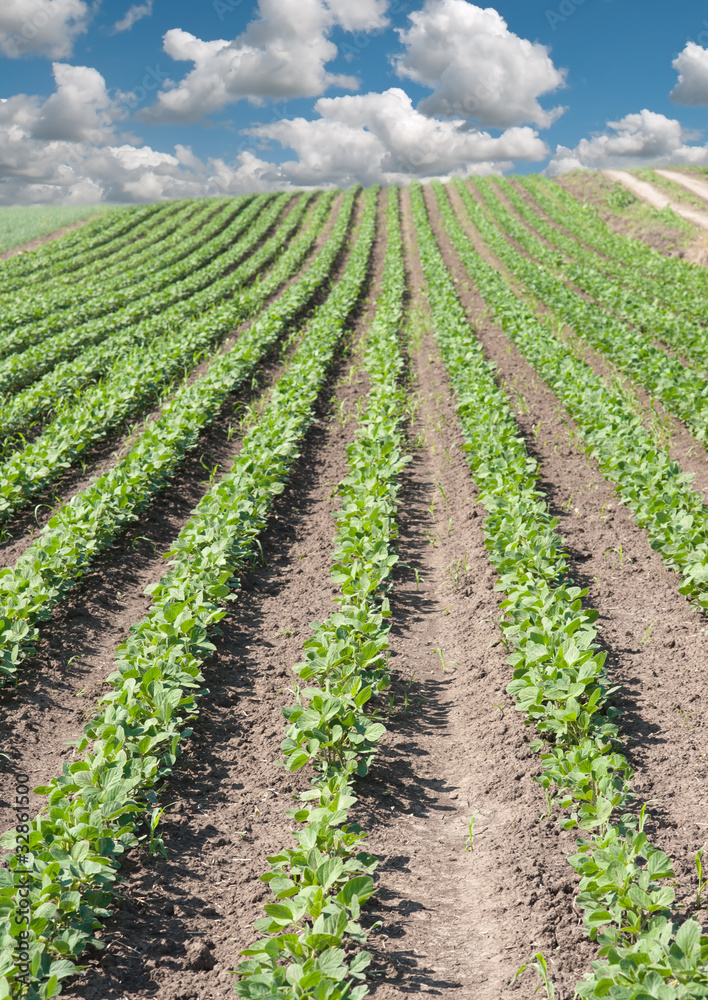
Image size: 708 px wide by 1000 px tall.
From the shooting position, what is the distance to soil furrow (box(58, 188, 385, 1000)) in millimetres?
2955

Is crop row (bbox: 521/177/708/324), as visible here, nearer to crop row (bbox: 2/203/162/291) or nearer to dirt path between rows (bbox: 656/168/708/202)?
dirt path between rows (bbox: 656/168/708/202)

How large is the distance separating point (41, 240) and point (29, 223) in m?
7.86

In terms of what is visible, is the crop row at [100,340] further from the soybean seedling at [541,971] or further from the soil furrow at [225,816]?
the soybean seedling at [541,971]

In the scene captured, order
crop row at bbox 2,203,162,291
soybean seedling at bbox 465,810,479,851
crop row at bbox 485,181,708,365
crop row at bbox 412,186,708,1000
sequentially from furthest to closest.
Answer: crop row at bbox 2,203,162,291, crop row at bbox 485,181,708,365, soybean seedling at bbox 465,810,479,851, crop row at bbox 412,186,708,1000

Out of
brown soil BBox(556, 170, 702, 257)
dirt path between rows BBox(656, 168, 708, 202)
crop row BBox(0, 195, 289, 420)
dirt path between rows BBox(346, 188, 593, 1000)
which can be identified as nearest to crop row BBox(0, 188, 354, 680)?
crop row BBox(0, 195, 289, 420)

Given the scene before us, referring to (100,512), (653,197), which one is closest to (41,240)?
(100,512)

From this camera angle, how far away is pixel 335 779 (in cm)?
362

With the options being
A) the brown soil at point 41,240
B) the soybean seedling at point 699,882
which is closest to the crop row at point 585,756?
the soybean seedling at point 699,882

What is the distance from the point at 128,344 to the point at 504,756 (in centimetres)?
1314

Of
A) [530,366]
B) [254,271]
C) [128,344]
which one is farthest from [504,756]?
[254,271]

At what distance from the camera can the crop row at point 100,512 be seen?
5113 millimetres

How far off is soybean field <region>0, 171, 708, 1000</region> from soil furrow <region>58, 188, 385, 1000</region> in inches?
0.7

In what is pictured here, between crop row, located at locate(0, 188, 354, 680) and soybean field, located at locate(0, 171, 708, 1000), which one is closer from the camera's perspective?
soybean field, located at locate(0, 171, 708, 1000)

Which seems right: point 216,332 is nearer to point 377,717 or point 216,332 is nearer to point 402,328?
point 402,328
